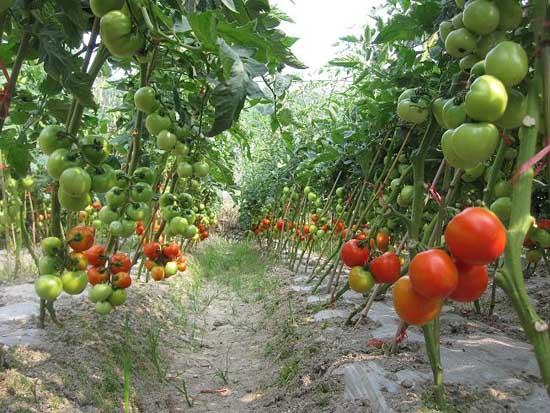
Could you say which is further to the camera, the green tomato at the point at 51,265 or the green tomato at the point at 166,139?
the green tomato at the point at 166,139

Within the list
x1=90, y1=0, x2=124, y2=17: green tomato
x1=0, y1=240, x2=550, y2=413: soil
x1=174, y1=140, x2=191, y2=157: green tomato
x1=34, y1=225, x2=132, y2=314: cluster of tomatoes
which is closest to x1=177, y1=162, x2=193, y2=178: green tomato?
x1=174, y1=140, x2=191, y2=157: green tomato

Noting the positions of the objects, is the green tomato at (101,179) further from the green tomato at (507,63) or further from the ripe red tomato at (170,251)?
the ripe red tomato at (170,251)

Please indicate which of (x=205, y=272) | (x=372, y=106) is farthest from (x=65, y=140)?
(x=205, y=272)

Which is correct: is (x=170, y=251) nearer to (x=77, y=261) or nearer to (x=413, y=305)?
(x=77, y=261)

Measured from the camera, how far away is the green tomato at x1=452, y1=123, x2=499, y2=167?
66cm

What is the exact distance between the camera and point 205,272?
19.2 ft

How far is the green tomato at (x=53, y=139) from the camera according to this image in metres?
1.16

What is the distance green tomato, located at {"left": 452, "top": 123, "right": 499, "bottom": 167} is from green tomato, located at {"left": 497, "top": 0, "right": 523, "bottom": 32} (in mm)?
232

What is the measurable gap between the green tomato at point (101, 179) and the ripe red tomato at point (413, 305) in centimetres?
78

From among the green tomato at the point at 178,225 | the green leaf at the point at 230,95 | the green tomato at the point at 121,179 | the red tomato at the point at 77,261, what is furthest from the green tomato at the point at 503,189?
the green tomato at the point at 178,225

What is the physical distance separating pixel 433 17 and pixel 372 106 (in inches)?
27.9

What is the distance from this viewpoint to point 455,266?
76 centimetres

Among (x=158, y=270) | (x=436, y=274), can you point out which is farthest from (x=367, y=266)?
(x=158, y=270)

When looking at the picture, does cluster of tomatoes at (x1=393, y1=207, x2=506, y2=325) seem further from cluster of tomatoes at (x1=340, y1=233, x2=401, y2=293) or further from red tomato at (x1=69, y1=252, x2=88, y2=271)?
red tomato at (x1=69, y1=252, x2=88, y2=271)
